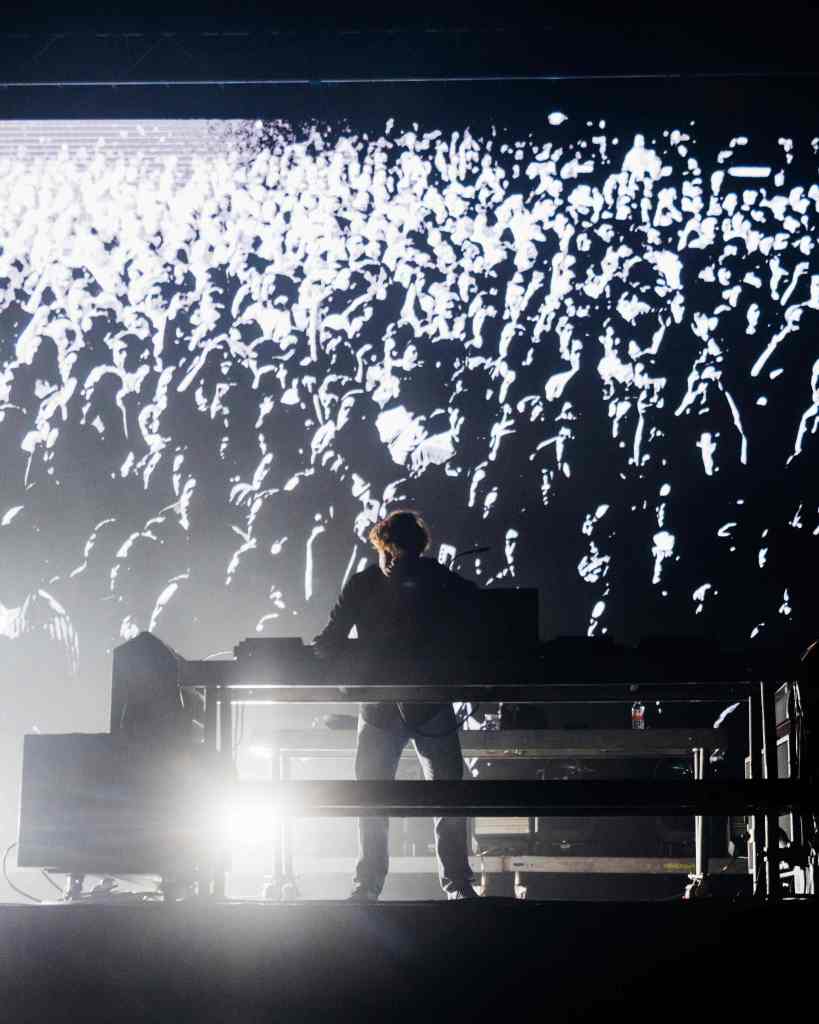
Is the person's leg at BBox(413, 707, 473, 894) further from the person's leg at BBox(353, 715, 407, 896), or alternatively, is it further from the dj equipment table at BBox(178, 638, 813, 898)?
the dj equipment table at BBox(178, 638, 813, 898)

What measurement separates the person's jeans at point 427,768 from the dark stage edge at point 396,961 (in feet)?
5.25

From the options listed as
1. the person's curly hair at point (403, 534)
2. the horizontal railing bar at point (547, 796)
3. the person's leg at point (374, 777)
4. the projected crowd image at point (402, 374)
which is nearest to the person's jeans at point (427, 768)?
the person's leg at point (374, 777)

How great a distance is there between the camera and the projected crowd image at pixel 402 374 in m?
5.60

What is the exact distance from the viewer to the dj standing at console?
312 centimetres

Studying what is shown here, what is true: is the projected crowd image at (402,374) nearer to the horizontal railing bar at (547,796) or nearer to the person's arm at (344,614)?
the person's arm at (344,614)

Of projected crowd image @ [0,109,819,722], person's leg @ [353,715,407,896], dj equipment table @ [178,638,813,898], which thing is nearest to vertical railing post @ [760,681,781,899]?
dj equipment table @ [178,638,813,898]

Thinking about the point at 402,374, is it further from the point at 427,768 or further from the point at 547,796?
the point at 547,796

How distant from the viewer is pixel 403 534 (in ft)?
10.6

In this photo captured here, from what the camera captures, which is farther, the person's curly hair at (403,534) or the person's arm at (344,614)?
the person's curly hair at (403,534)

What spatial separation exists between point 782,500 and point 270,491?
2439 mm

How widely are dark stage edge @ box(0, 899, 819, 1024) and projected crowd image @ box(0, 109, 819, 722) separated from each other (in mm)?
3968

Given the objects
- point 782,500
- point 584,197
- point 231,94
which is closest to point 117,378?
point 231,94

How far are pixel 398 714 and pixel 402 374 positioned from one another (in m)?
2.79

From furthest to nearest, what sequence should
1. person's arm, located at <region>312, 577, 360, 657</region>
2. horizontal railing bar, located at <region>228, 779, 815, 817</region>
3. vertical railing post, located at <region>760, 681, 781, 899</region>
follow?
person's arm, located at <region>312, 577, 360, 657</region>, vertical railing post, located at <region>760, 681, 781, 899</region>, horizontal railing bar, located at <region>228, 779, 815, 817</region>
